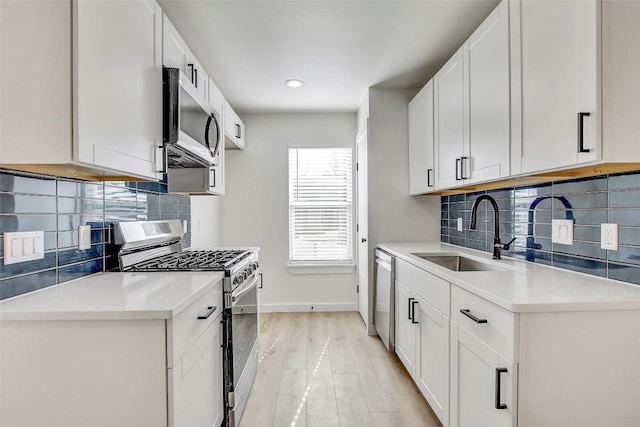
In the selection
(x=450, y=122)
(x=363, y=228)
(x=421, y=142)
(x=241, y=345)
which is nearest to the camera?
(x=241, y=345)

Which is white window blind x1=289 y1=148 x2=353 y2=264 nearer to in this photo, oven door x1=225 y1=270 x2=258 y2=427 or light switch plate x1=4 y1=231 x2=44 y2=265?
oven door x1=225 y1=270 x2=258 y2=427

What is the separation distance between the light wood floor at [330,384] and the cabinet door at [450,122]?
1421 millimetres

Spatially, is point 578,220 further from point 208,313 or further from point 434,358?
point 208,313

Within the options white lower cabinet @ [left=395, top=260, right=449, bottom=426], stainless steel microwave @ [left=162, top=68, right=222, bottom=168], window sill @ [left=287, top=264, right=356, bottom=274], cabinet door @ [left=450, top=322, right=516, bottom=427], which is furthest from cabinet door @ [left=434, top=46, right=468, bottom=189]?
window sill @ [left=287, top=264, right=356, bottom=274]

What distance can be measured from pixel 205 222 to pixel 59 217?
2097 millimetres

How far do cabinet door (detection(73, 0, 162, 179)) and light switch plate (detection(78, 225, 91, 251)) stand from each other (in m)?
0.39

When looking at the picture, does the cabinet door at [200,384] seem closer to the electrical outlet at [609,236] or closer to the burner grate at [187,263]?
the burner grate at [187,263]

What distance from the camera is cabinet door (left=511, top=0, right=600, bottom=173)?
4.03 feet

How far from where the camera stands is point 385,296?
9.57ft

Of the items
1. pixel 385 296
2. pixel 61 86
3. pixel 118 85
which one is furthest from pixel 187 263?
pixel 385 296

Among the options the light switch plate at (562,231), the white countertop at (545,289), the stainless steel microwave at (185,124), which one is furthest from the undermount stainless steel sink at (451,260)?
the stainless steel microwave at (185,124)

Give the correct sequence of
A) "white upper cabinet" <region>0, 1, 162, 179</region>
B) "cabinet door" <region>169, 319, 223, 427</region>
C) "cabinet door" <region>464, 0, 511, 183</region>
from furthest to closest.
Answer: "cabinet door" <region>464, 0, 511, 183</region>
"cabinet door" <region>169, 319, 223, 427</region>
"white upper cabinet" <region>0, 1, 162, 179</region>

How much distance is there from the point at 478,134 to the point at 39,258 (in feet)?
7.18

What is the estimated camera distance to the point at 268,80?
10.4ft
